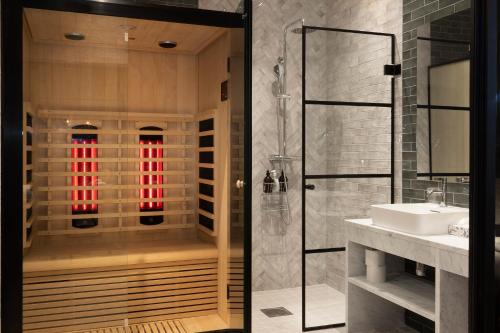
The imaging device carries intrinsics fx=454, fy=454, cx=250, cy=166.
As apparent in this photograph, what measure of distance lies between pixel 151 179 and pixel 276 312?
1712 mm

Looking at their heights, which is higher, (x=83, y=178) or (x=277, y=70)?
(x=277, y=70)

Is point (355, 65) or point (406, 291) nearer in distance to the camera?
point (406, 291)

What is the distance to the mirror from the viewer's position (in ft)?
9.75

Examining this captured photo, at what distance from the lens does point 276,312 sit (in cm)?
373

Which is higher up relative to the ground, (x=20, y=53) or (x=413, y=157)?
(x=20, y=53)

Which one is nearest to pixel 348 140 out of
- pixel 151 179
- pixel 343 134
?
pixel 343 134

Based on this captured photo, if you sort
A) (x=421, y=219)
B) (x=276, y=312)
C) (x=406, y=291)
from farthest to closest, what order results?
(x=276, y=312) → (x=406, y=291) → (x=421, y=219)

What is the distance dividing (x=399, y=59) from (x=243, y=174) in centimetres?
167

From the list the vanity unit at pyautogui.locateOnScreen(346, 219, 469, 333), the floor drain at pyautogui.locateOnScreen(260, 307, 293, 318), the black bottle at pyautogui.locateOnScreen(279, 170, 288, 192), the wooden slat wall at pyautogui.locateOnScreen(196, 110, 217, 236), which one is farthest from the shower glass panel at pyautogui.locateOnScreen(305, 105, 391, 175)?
the floor drain at pyautogui.locateOnScreen(260, 307, 293, 318)

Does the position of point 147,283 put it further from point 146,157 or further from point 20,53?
point 20,53

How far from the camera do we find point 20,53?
2369mm

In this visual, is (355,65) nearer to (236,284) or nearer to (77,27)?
(236,284)

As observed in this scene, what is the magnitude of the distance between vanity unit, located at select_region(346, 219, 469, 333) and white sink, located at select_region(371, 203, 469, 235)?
42mm

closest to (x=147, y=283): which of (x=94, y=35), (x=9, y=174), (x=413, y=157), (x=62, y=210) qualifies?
(x=62, y=210)
